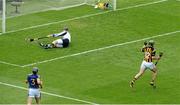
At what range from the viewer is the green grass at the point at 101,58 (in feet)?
105

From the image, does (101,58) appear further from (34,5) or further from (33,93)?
(34,5)

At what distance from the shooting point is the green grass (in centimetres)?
3206

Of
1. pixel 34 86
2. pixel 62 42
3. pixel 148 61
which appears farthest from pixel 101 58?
pixel 34 86

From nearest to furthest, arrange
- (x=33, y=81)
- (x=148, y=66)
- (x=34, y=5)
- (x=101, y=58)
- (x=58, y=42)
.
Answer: (x=33, y=81) → (x=148, y=66) → (x=101, y=58) → (x=58, y=42) → (x=34, y=5)

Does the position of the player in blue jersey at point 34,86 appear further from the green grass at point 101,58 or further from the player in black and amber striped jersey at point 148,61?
the player in black and amber striped jersey at point 148,61

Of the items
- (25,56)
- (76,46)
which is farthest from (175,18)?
(25,56)

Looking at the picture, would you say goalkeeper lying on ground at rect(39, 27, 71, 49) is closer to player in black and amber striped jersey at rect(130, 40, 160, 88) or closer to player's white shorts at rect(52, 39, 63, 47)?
player's white shorts at rect(52, 39, 63, 47)

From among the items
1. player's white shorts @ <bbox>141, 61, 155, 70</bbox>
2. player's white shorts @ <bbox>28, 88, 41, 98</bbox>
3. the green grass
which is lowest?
the green grass

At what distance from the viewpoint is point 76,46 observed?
40.1m

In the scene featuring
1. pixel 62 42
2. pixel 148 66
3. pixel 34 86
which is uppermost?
pixel 148 66

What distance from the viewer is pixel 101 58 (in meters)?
37.8

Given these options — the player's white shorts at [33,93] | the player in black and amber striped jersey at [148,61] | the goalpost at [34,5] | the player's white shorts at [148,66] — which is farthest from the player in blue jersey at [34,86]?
the goalpost at [34,5]

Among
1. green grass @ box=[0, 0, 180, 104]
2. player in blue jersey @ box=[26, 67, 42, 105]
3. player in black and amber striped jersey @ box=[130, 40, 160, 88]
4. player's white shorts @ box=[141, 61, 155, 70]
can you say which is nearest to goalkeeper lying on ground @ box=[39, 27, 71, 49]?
green grass @ box=[0, 0, 180, 104]

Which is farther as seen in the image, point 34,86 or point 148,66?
point 148,66
